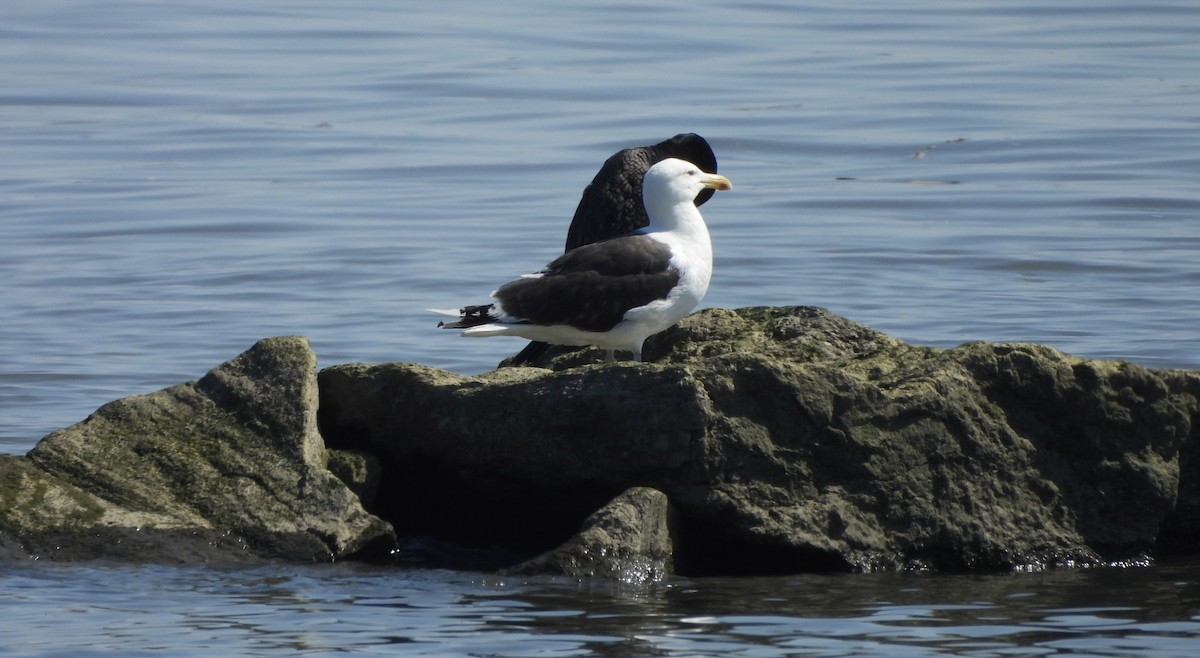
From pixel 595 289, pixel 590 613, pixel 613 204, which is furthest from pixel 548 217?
pixel 590 613

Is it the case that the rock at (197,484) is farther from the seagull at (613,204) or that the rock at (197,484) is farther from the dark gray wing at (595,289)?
the seagull at (613,204)

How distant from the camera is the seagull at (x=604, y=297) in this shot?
24.8ft

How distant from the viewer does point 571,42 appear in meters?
27.9

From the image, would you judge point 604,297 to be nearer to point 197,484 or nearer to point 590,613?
point 197,484

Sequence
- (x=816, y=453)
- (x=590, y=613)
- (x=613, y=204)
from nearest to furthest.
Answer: (x=590, y=613) < (x=816, y=453) < (x=613, y=204)

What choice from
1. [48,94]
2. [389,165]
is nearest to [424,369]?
[389,165]

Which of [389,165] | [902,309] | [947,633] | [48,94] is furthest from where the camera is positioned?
[48,94]

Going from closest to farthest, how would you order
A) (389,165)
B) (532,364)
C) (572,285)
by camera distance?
(572,285) → (532,364) → (389,165)

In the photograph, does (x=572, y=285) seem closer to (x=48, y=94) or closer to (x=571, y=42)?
(x=48, y=94)

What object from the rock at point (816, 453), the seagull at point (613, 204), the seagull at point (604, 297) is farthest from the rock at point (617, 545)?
the seagull at point (613, 204)

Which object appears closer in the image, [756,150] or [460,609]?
[460,609]

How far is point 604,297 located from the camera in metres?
7.59

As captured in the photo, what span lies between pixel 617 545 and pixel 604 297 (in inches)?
65.2

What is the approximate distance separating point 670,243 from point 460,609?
2459 mm
